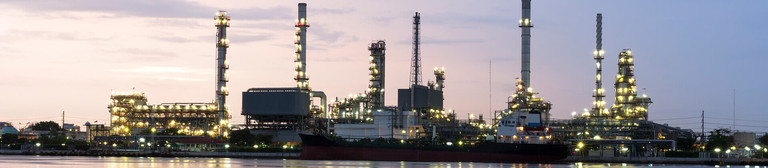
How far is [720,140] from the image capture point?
399ft

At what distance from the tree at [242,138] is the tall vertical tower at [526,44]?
136ft

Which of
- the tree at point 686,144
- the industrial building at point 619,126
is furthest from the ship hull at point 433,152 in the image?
the tree at point 686,144

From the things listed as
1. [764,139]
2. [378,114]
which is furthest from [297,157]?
[764,139]

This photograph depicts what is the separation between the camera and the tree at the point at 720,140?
120 meters

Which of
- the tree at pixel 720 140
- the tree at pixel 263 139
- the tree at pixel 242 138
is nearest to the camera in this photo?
the tree at pixel 720 140

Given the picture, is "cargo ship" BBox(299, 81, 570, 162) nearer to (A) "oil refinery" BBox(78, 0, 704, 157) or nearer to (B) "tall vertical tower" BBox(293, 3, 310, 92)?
(A) "oil refinery" BBox(78, 0, 704, 157)

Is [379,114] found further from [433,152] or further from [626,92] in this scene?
[626,92]

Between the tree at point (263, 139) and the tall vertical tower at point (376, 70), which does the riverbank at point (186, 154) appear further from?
the tall vertical tower at point (376, 70)

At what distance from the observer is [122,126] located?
6964 inches

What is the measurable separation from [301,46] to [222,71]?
14.5 meters

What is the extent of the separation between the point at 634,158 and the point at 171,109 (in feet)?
292

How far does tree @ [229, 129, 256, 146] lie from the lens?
5699 inches

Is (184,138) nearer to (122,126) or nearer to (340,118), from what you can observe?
(340,118)

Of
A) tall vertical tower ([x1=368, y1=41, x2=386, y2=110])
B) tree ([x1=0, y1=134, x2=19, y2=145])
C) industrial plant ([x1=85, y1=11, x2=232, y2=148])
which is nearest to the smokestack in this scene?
tall vertical tower ([x1=368, y1=41, x2=386, y2=110])
